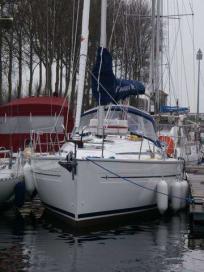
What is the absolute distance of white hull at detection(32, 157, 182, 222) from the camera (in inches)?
536

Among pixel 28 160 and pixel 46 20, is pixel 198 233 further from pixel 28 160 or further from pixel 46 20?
pixel 46 20

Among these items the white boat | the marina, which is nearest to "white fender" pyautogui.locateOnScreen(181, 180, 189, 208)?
the marina

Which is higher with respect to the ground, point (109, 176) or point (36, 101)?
point (36, 101)

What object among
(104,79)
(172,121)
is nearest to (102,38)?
(104,79)

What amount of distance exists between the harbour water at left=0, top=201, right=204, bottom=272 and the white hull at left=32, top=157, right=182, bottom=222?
43 cm

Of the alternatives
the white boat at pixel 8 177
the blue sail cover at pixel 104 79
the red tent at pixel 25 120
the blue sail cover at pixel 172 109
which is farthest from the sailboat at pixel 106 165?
the blue sail cover at pixel 172 109

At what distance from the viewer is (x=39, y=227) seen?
48.0 ft

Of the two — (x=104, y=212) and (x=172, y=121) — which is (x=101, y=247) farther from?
(x=172, y=121)

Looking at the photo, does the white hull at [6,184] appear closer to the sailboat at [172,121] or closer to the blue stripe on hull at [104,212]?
the blue stripe on hull at [104,212]

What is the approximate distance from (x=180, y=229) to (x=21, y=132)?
11.7 metres

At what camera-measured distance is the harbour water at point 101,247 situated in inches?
422

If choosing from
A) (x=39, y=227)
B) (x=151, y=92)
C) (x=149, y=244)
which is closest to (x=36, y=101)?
(x=151, y=92)

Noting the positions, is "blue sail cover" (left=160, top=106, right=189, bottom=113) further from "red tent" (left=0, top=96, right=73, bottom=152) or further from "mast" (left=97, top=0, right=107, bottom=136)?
"mast" (left=97, top=0, right=107, bottom=136)

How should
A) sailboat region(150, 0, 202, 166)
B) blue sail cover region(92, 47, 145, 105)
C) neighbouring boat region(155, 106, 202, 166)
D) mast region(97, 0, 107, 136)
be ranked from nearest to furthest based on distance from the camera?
mast region(97, 0, 107, 136), blue sail cover region(92, 47, 145, 105), neighbouring boat region(155, 106, 202, 166), sailboat region(150, 0, 202, 166)
